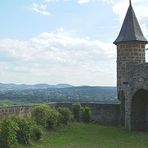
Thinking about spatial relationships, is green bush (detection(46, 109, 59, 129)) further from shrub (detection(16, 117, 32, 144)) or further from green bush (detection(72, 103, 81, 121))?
shrub (detection(16, 117, 32, 144))

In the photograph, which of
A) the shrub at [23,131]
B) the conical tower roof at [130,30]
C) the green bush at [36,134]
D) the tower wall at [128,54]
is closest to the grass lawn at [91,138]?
the green bush at [36,134]

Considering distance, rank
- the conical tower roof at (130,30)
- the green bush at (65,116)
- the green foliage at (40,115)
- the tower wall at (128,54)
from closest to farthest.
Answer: the green foliage at (40,115) → the green bush at (65,116) → the tower wall at (128,54) → the conical tower roof at (130,30)

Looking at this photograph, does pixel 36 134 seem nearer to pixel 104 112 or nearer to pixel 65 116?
pixel 65 116

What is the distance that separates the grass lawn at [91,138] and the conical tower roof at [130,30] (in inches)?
217

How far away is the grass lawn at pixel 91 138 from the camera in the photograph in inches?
657

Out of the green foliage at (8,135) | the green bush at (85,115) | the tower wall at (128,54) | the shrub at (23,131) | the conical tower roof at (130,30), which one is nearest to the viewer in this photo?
the green foliage at (8,135)

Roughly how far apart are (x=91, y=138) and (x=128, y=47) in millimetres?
7486

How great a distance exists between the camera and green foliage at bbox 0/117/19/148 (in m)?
14.9

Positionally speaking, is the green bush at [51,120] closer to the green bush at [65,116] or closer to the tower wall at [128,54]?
the green bush at [65,116]

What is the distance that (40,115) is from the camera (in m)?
21.1

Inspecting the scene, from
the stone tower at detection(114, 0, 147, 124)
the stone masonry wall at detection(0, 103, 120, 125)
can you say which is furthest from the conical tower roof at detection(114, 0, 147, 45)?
the stone masonry wall at detection(0, 103, 120, 125)

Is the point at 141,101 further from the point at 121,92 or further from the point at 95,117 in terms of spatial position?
the point at 95,117

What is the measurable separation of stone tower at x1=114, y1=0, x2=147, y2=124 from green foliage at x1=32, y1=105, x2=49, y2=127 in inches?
202

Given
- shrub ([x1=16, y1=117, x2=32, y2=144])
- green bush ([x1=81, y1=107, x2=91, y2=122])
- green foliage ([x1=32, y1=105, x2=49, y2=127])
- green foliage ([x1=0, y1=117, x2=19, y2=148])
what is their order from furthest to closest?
green bush ([x1=81, y1=107, x2=91, y2=122]) → green foliage ([x1=32, y1=105, x2=49, y2=127]) → shrub ([x1=16, y1=117, x2=32, y2=144]) → green foliage ([x1=0, y1=117, x2=19, y2=148])
